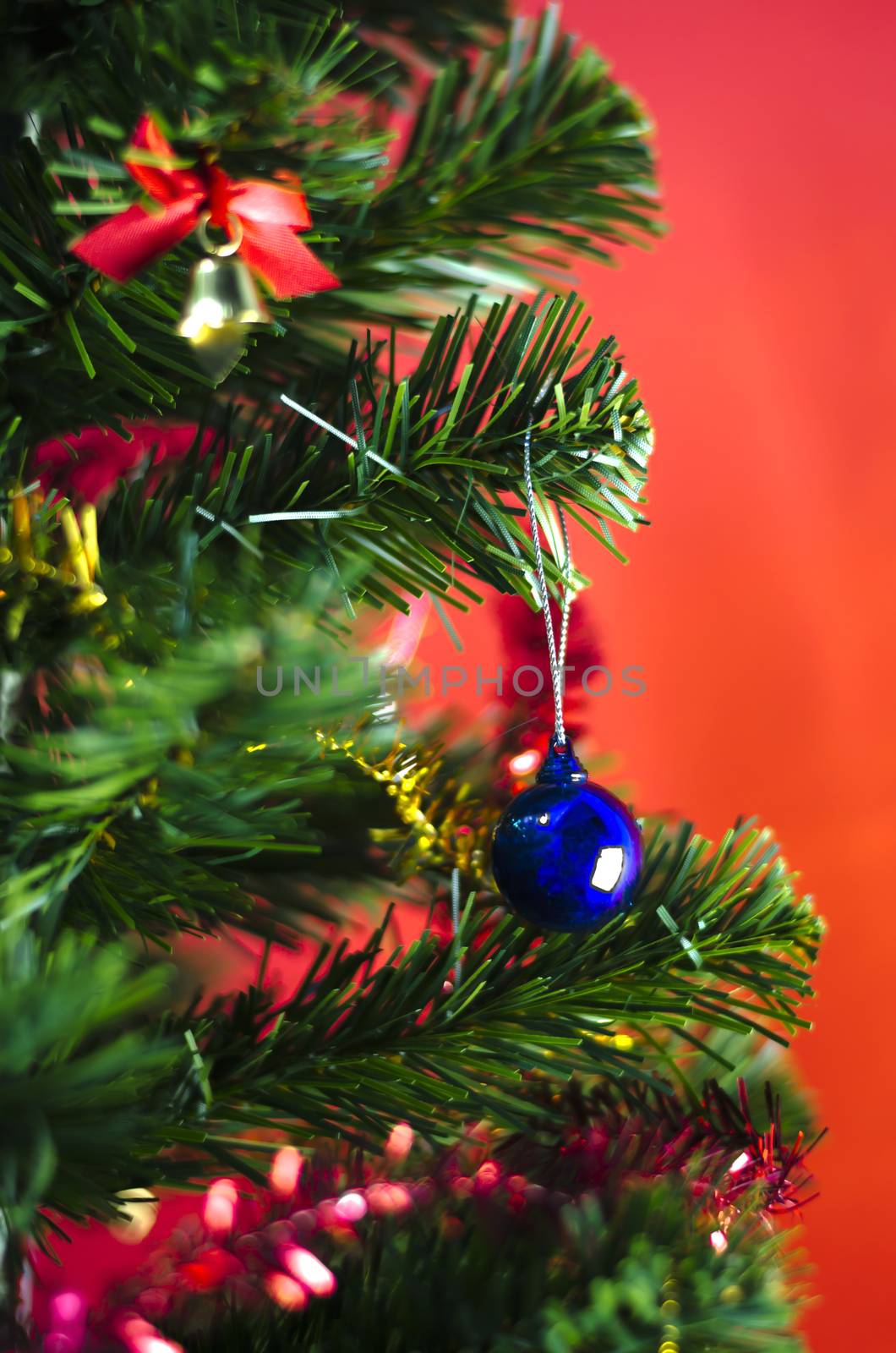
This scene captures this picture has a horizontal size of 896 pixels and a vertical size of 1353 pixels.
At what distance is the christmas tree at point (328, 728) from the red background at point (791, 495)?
55cm

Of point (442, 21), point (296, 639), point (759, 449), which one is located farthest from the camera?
point (759, 449)

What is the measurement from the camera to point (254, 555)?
0.33 m

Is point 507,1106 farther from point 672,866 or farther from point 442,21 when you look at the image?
point 442,21

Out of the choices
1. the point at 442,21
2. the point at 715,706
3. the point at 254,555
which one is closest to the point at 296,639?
the point at 254,555

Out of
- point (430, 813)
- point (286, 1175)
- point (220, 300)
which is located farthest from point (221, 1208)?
point (220, 300)

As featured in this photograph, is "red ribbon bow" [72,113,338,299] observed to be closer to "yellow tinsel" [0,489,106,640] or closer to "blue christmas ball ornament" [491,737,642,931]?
"yellow tinsel" [0,489,106,640]

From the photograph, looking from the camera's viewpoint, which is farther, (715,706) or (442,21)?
(715,706)

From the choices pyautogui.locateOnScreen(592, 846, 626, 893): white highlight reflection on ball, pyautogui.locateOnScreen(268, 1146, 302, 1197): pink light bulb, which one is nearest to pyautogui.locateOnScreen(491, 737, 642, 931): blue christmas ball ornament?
pyautogui.locateOnScreen(592, 846, 626, 893): white highlight reflection on ball

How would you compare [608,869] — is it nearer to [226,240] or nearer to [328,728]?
[328,728]

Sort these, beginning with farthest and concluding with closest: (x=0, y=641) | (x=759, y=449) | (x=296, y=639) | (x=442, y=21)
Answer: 1. (x=759, y=449)
2. (x=442, y=21)
3. (x=0, y=641)
4. (x=296, y=639)

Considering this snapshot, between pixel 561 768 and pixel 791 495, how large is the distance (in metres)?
0.66

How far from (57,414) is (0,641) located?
87 mm

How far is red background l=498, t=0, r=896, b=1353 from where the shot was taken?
95cm

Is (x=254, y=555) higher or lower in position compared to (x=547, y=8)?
lower
